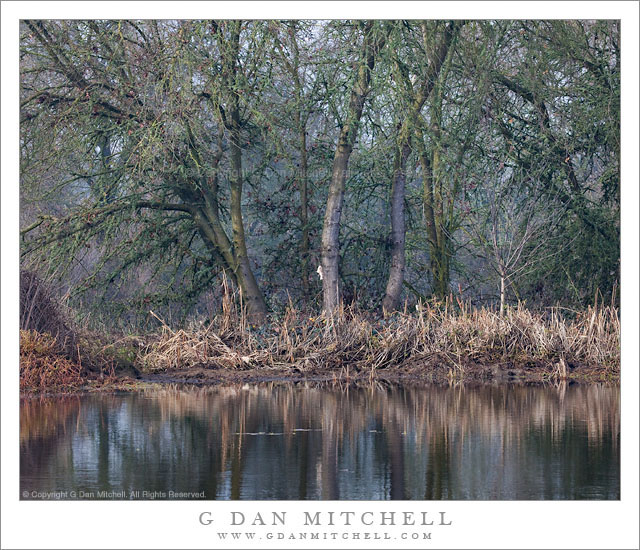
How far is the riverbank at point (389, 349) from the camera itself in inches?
745

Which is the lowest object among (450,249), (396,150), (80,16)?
(450,249)

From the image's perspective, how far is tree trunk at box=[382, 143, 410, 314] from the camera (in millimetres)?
22484

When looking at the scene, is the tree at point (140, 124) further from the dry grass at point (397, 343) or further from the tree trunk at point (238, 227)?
the dry grass at point (397, 343)

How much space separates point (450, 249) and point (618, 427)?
11.4 metres

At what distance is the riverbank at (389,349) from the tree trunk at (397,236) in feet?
8.33

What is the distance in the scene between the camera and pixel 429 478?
9.90m

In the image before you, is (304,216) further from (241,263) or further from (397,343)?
(397,343)

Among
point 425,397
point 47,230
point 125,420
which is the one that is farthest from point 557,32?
point 125,420

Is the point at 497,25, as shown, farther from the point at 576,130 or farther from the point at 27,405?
the point at 27,405

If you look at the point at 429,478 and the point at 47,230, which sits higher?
the point at 47,230

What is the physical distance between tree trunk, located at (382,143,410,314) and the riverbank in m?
2.54

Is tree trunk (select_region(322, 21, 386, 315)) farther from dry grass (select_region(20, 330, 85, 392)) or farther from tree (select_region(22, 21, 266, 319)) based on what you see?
dry grass (select_region(20, 330, 85, 392))

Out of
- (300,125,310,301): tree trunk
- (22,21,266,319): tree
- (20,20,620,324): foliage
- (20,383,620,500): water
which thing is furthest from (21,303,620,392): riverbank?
(300,125,310,301): tree trunk

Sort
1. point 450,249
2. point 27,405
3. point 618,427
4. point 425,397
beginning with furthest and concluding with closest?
point 450,249, point 425,397, point 27,405, point 618,427
